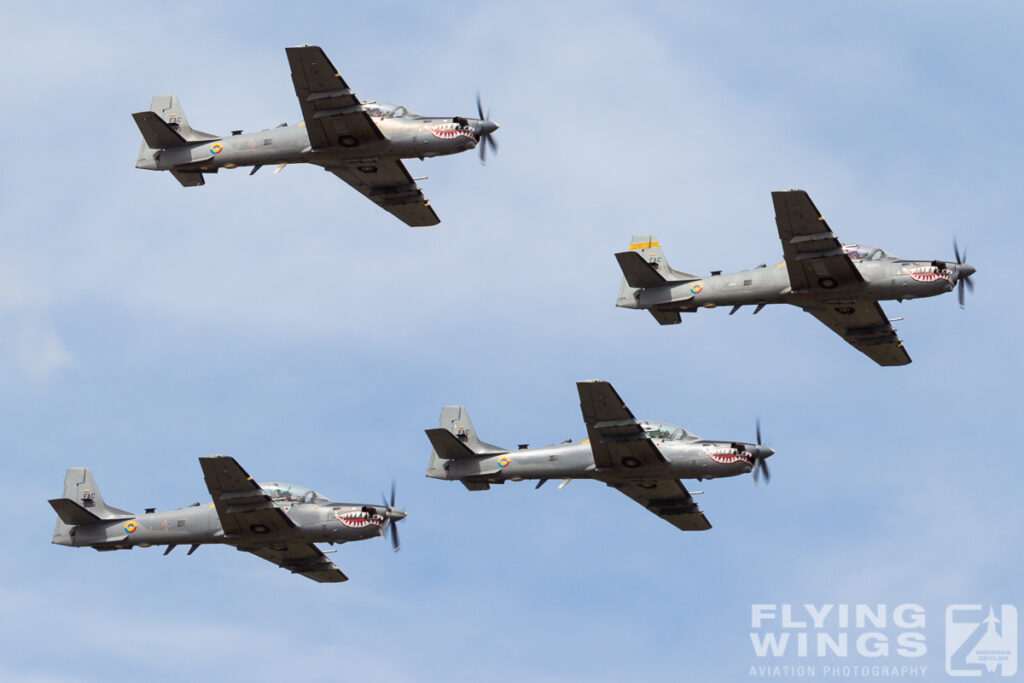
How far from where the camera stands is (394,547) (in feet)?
299

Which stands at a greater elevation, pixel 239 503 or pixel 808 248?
pixel 808 248

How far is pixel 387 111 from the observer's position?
9069cm

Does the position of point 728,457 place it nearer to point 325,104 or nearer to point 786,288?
point 786,288

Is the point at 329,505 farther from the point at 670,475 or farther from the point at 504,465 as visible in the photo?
the point at 670,475

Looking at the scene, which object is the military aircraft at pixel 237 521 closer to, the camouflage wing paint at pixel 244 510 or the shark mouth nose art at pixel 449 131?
the camouflage wing paint at pixel 244 510

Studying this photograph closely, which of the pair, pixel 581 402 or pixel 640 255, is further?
pixel 640 255

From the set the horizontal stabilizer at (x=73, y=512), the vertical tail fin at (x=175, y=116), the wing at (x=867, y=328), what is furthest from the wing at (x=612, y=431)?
the horizontal stabilizer at (x=73, y=512)

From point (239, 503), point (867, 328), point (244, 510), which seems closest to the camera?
point (239, 503)

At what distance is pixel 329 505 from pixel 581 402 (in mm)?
12978

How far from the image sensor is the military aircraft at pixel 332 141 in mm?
88312

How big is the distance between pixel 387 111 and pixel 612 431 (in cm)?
1832

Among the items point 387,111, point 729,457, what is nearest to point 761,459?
point 729,457

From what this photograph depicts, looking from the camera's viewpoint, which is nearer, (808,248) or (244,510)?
(244,510)

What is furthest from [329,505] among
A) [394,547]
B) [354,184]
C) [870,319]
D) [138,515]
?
[870,319]
